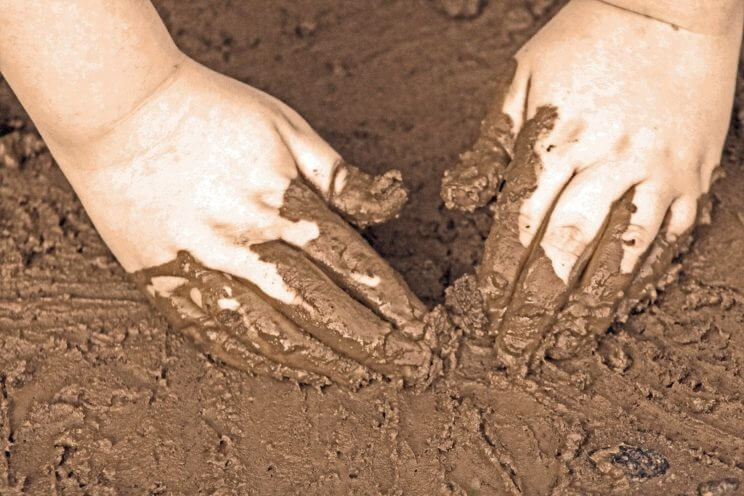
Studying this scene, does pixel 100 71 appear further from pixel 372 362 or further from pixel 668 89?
pixel 668 89

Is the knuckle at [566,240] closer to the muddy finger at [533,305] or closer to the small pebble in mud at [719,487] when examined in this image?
the muddy finger at [533,305]

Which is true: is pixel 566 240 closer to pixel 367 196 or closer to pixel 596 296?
pixel 596 296

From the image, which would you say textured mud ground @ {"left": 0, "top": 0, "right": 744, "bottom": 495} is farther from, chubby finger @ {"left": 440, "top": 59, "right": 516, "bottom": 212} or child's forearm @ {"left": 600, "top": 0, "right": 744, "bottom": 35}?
child's forearm @ {"left": 600, "top": 0, "right": 744, "bottom": 35}

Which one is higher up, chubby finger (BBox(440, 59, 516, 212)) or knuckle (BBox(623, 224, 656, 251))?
chubby finger (BBox(440, 59, 516, 212))

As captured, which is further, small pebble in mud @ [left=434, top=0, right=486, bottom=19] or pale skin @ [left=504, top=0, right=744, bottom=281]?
small pebble in mud @ [left=434, top=0, right=486, bottom=19]

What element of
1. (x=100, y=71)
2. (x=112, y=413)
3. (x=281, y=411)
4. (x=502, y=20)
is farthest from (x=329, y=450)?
(x=502, y=20)

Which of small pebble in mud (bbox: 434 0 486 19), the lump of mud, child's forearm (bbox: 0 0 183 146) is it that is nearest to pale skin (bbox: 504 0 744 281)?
the lump of mud
